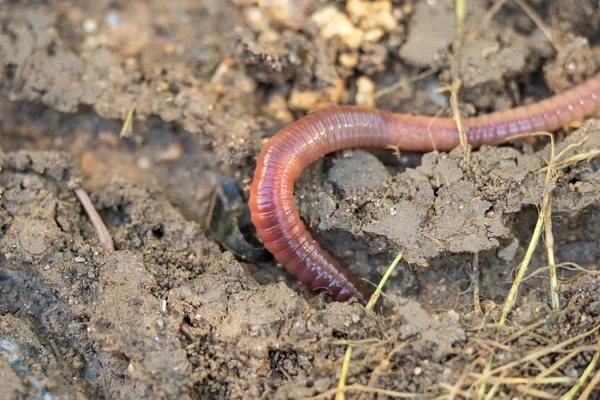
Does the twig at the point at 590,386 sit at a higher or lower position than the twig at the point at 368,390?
higher

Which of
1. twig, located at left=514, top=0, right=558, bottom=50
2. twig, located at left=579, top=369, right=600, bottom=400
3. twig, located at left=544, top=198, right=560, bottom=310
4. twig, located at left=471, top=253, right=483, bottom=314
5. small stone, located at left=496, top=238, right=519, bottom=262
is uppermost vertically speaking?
twig, located at left=514, top=0, right=558, bottom=50

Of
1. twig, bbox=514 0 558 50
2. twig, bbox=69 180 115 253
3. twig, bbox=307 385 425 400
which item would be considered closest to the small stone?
twig, bbox=307 385 425 400

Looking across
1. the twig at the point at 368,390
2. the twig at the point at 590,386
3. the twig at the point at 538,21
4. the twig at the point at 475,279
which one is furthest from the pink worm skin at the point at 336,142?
the twig at the point at 590,386

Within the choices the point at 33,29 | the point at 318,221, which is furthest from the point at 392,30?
the point at 33,29

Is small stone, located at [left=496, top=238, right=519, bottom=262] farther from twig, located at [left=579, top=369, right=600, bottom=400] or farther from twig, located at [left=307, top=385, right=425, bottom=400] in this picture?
twig, located at [left=307, top=385, right=425, bottom=400]

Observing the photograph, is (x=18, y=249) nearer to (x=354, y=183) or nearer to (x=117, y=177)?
(x=117, y=177)

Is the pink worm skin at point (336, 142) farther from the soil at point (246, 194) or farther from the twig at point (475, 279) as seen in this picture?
the twig at point (475, 279)
